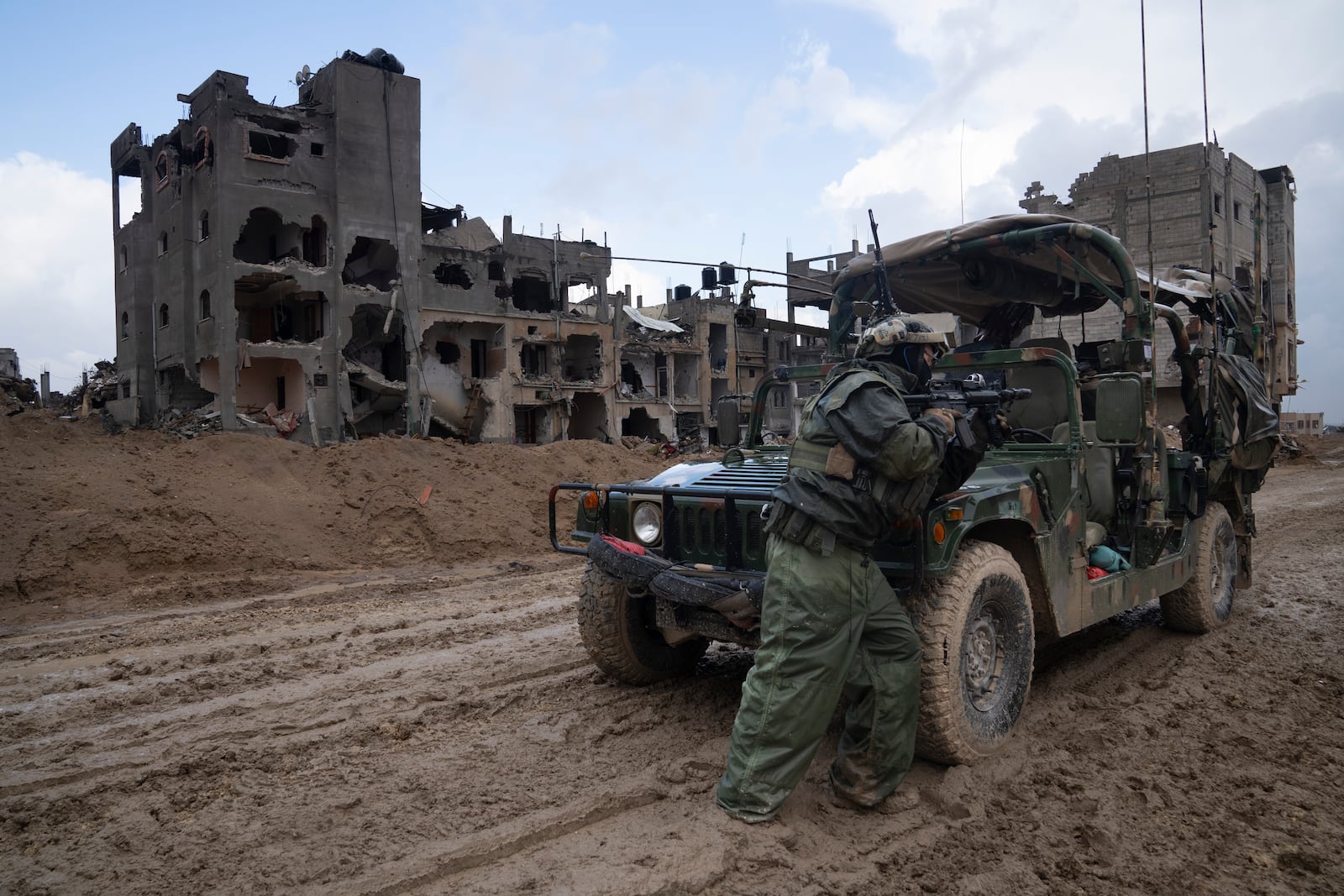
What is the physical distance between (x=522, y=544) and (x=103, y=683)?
840 cm

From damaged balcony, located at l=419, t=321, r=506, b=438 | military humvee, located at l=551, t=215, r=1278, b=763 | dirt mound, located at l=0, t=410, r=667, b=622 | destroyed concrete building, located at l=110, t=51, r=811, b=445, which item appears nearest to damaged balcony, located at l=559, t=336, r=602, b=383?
destroyed concrete building, located at l=110, t=51, r=811, b=445

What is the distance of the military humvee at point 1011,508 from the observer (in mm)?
4082

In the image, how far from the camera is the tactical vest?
3.62 meters

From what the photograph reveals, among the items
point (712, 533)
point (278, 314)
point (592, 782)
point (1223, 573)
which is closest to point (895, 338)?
point (712, 533)

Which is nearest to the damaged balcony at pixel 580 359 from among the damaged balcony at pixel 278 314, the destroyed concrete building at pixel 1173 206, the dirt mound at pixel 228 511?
the damaged balcony at pixel 278 314

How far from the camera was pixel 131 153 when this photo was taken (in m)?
28.5

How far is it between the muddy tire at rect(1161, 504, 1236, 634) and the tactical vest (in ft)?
12.7

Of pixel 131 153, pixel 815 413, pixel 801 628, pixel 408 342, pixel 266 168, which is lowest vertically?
pixel 801 628

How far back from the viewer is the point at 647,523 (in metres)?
4.92

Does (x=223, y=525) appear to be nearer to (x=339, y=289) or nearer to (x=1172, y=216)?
(x=339, y=289)

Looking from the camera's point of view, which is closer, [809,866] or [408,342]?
[809,866]

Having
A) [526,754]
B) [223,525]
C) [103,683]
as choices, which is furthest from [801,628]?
[223,525]

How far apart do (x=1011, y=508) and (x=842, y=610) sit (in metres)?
1.31

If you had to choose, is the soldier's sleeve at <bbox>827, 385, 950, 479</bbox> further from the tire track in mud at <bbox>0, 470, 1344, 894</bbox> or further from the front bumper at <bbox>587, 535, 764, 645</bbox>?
the tire track in mud at <bbox>0, 470, 1344, 894</bbox>
